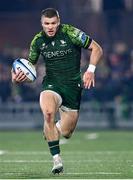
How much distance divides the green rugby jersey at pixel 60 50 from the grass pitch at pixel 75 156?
126 centimetres

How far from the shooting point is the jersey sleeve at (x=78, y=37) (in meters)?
14.0

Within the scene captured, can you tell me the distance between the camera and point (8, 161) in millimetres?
16234

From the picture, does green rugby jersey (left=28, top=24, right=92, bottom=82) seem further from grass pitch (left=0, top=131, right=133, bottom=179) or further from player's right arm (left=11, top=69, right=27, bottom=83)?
grass pitch (left=0, top=131, right=133, bottom=179)

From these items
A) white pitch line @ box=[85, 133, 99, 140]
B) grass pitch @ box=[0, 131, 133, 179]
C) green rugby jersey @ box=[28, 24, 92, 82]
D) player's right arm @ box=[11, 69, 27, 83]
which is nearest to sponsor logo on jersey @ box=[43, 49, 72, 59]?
green rugby jersey @ box=[28, 24, 92, 82]

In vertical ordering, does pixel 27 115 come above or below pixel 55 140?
below

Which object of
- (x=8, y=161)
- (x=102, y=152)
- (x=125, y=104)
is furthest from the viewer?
(x=125, y=104)

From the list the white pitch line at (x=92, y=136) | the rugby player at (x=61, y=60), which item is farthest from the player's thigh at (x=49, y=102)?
the white pitch line at (x=92, y=136)

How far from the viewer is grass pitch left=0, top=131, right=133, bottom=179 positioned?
523 inches

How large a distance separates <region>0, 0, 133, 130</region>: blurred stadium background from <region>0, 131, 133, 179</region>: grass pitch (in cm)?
156

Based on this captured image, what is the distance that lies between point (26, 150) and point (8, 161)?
12.1 ft

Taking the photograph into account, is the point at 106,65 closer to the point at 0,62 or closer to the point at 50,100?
the point at 0,62

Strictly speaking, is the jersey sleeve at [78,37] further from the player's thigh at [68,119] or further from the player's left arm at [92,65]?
the player's thigh at [68,119]

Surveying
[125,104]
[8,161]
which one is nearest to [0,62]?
[125,104]

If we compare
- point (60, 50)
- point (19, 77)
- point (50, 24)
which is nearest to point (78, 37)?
point (60, 50)
